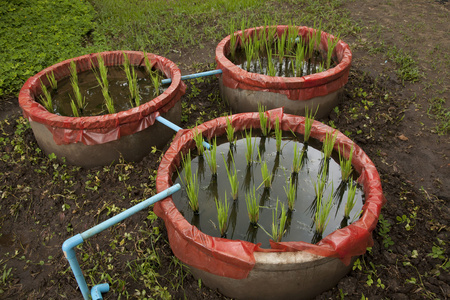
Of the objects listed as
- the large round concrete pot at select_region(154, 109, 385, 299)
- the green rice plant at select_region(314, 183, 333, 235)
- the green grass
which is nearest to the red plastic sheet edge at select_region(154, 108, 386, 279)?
the large round concrete pot at select_region(154, 109, 385, 299)

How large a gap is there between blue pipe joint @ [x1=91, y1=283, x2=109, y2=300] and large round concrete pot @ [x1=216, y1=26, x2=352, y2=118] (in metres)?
1.96

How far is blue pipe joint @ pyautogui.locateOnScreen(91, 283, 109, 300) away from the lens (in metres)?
2.00

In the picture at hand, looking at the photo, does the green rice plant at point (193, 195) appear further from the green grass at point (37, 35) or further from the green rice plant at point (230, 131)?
the green grass at point (37, 35)

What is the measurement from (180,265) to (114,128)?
1.22 meters

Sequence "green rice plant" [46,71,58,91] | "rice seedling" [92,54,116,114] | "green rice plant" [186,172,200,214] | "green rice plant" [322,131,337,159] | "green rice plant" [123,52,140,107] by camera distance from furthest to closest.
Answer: "green rice plant" [46,71,58,91] → "green rice plant" [123,52,140,107] → "rice seedling" [92,54,116,114] → "green rice plant" [322,131,337,159] → "green rice plant" [186,172,200,214]

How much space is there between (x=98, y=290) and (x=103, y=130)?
1.24 metres

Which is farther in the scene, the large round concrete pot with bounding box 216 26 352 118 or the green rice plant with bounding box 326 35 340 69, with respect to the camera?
the green rice plant with bounding box 326 35 340 69

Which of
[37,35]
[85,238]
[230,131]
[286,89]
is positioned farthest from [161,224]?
[37,35]

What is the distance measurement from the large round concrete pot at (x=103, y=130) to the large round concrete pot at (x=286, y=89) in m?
0.52

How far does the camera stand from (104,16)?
5.86m

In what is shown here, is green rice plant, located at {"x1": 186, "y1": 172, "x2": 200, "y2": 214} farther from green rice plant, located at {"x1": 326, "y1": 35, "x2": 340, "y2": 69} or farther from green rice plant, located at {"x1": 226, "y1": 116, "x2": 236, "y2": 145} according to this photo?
green rice plant, located at {"x1": 326, "y1": 35, "x2": 340, "y2": 69}

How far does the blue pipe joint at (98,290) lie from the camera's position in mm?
2002

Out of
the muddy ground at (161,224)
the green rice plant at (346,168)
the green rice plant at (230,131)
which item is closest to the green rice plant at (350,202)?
the green rice plant at (346,168)

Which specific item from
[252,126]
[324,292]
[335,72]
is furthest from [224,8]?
[324,292]
